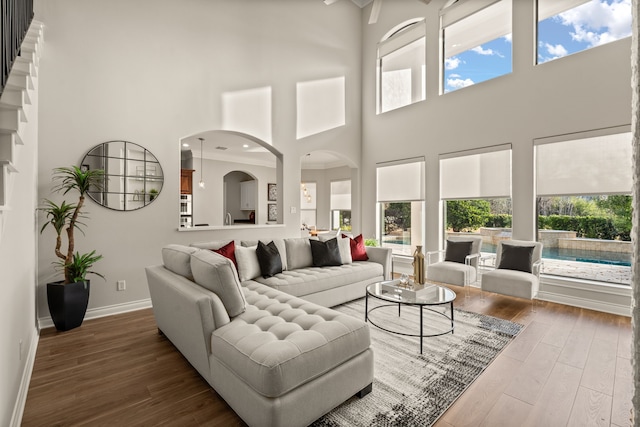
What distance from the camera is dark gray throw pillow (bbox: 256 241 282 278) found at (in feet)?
12.2

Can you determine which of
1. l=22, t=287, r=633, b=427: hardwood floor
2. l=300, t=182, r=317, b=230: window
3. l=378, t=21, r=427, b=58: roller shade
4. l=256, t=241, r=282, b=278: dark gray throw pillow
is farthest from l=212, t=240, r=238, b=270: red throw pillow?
l=300, t=182, r=317, b=230: window

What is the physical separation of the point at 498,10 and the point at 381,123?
2.59 m

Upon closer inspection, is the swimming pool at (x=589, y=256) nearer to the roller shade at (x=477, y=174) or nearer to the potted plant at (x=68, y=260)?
the roller shade at (x=477, y=174)

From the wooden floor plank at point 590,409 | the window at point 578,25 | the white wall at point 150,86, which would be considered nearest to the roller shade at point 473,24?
the window at point 578,25

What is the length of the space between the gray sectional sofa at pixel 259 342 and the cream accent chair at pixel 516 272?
275 centimetres

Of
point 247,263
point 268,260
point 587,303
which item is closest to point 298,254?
point 268,260

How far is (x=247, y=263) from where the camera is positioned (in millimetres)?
3639

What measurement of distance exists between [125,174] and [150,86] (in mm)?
1232

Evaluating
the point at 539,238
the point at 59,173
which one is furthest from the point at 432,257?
the point at 59,173

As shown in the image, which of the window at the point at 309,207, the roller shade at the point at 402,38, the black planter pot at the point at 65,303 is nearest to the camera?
the black planter pot at the point at 65,303

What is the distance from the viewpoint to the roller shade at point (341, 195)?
985 centimetres

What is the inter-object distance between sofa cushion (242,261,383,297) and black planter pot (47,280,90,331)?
1.74 m

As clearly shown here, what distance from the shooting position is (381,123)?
6.59 m

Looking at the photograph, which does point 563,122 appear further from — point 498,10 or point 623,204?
point 498,10
